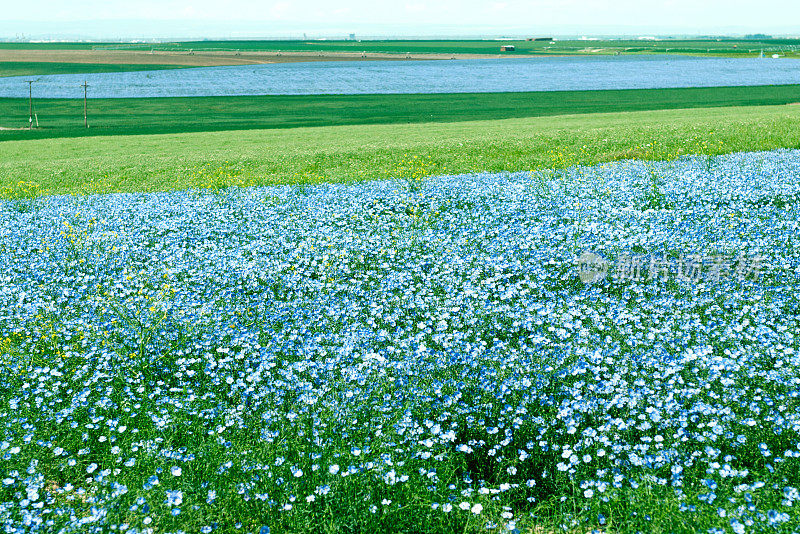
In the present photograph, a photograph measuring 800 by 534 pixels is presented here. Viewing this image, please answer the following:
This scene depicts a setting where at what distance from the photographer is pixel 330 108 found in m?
64.1

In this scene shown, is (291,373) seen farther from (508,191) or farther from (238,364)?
(508,191)

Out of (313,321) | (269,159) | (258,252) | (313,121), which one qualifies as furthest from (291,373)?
(313,121)

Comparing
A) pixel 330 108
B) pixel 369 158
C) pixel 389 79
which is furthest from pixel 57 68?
pixel 369 158

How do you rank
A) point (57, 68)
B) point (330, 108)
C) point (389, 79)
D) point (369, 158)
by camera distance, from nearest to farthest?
point (369, 158), point (330, 108), point (389, 79), point (57, 68)

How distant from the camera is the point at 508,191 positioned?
15.5m

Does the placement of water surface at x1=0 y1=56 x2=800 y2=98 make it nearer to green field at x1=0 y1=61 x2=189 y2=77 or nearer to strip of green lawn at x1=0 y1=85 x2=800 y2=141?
strip of green lawn at x1=0 y1=85 x2=800 y2=141

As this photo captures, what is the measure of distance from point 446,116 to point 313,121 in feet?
36.4

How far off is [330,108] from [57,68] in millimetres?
85096

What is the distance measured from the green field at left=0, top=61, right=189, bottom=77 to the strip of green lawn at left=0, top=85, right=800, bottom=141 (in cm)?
4784

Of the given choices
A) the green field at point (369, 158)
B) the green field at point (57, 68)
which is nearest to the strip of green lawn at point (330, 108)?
the green field at point (369, 158)

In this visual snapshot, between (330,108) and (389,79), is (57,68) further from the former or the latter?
(330,108)

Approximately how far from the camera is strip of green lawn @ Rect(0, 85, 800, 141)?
53094 mm

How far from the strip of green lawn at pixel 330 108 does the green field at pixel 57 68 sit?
4784 cm

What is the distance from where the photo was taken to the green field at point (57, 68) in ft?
382
